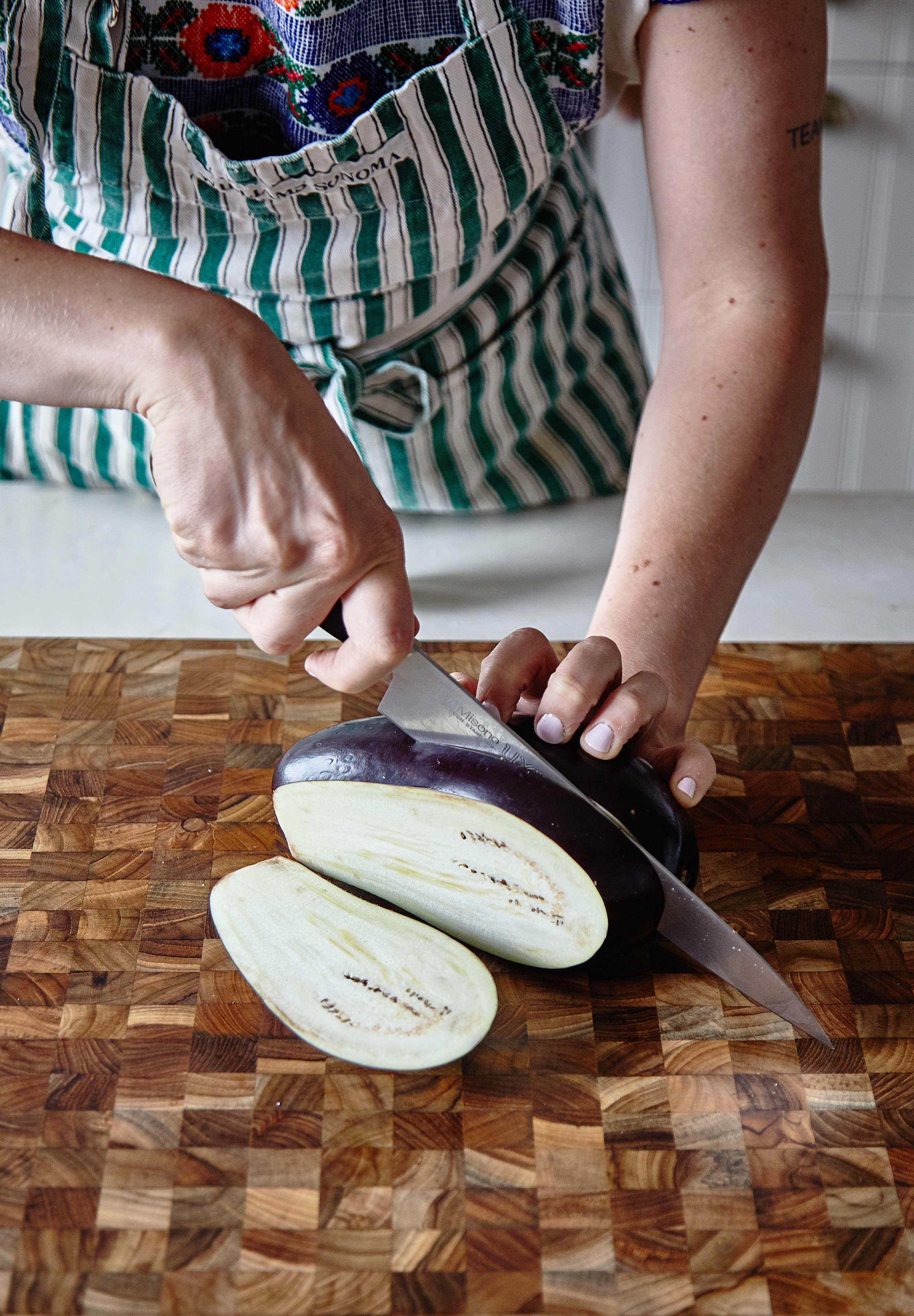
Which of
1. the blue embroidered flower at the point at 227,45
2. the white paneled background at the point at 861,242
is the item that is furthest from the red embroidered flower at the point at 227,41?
the white paneled background at the point at 861,242

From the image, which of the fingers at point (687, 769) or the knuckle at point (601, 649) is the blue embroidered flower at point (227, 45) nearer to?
the knuckle at point (601, 649)

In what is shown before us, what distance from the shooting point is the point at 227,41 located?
3.84 ft

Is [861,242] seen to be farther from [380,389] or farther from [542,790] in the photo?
[542,790]

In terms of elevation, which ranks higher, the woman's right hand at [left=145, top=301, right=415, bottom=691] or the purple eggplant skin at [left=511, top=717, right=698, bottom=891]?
the woman's right hand at [left=145, top=301, right=415, bottom=691]

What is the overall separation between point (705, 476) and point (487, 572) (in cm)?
32

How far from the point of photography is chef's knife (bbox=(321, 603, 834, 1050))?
0.92 m

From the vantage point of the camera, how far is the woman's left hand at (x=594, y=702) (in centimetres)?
99

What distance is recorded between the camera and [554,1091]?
2.88 feet

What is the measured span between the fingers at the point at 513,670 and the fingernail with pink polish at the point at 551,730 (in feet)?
0.15

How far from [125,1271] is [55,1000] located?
230 mm

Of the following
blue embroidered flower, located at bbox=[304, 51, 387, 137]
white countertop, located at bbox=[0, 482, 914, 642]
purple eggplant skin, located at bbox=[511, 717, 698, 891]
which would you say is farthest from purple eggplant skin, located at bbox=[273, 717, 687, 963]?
blue embroidered flower, located at bbox=[304, 51, 387, 137]

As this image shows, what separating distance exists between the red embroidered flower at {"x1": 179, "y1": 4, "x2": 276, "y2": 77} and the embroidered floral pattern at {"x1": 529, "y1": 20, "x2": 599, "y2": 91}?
0.26 meters

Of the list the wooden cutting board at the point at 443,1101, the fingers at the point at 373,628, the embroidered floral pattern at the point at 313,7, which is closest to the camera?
the wooden cutting board at the point at 443,1101

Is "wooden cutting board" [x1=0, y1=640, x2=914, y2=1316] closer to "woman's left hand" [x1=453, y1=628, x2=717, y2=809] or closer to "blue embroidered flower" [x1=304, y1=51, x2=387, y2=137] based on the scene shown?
"woman's left hand" [x1=453, y1=628, x2=717, y2=809]
